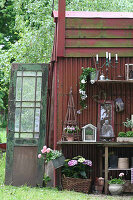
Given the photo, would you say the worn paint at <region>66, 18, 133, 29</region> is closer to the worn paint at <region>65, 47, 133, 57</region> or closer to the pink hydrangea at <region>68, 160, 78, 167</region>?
the worn paint at <region>65, 47, 133, 57</region>

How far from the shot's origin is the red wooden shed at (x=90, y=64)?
9617 millimetres

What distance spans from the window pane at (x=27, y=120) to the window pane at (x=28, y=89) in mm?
290

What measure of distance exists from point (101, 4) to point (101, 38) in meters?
7.47

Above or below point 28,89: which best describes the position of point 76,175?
below

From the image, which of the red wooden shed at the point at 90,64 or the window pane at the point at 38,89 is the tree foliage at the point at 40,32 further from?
the red wooden shed at the point at 90,64

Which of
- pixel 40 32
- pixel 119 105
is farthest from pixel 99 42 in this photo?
pixel 40 32

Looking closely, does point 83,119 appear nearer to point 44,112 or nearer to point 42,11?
point 44,112

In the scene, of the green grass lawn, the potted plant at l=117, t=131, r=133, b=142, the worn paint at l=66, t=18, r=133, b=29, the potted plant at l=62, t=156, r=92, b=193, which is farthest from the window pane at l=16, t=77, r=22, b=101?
the potted plant at l=117, t=131, r=133, b=142

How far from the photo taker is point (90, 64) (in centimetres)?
976

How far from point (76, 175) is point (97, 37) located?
124 inches

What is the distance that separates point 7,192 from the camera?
8.34 meters

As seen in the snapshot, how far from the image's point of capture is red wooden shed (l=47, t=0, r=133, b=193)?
9.62m

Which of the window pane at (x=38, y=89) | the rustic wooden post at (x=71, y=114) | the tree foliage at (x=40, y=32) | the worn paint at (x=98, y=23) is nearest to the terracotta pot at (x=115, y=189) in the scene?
the rustic wooden post at (x=71, y=114)

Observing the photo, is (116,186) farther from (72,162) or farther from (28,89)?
(28,89)
